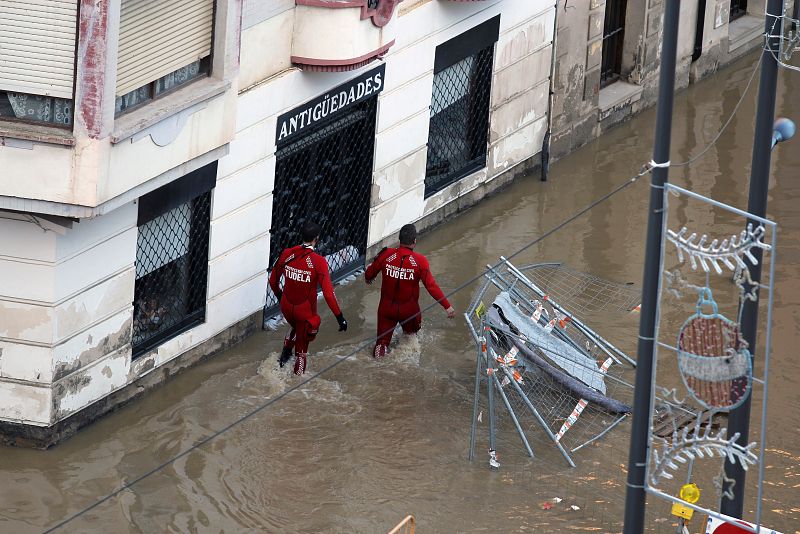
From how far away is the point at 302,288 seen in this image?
15766 mm

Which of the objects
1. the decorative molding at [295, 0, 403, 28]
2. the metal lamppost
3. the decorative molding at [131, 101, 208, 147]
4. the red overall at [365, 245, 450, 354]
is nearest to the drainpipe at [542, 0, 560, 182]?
the decorative molding at [295, 0, 403, 28]

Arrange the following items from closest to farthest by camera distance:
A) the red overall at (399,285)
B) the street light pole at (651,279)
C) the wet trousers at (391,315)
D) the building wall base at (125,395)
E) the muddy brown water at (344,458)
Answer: the street light pole at (651,279)
the muddy brown water at (344,458)
the building wall base at (125,395)
the red overall at (399,285)
the wet trousers at (391,315)

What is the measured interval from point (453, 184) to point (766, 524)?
7.17m

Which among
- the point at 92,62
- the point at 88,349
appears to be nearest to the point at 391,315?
the point at 88,349

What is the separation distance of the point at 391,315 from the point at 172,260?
2124 mm

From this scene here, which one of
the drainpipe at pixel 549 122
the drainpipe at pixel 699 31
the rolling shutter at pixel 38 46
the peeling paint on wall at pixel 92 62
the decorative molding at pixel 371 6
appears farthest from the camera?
the drainpipe at pixel 699 31

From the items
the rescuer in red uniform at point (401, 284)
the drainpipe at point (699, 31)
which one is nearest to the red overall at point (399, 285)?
the rescuer in red uniform at point (401, 284)

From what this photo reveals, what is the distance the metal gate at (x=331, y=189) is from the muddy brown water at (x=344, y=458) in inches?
21.3

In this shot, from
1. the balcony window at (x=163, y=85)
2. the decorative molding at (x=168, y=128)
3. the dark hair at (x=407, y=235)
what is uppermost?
the balcony window at (x=163, y=85)

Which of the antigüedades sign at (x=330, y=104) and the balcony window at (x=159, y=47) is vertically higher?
the balcony window at (x=159, y=47)

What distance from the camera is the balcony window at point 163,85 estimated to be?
13930 millimetres

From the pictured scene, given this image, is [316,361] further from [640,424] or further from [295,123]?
[640,424]

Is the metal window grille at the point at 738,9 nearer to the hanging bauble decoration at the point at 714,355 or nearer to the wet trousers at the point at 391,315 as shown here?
the wet trousers at the point at 391,315

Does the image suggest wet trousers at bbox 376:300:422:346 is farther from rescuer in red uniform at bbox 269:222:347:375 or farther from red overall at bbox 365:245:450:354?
rescuer in red uniform at bbox 269:222:347:375
